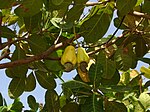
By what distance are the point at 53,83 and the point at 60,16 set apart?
0.33m

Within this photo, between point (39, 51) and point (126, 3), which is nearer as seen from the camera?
point (126, 3)

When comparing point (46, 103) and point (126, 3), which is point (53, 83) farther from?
point (126, 3)

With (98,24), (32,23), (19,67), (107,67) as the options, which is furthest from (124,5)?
(19,67)

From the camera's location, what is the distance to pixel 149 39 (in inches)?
69.2

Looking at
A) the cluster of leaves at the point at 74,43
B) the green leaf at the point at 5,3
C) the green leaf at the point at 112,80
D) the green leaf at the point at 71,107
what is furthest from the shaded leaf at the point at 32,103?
the green leaf at the point at 5,3

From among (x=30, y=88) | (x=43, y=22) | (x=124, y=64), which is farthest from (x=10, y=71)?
(x=124, y=64)

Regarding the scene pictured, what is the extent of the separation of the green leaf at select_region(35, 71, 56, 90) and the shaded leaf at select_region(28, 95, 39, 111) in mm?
93

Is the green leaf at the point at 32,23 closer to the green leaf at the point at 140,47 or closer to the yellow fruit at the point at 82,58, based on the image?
the yellow fruit at the point at 82,58

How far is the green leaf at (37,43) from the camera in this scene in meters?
1.59

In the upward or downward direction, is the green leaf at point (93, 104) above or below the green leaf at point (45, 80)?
below

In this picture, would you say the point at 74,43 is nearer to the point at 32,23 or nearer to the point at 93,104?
the point at 32,23

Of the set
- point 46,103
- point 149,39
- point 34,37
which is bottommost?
point 46,103

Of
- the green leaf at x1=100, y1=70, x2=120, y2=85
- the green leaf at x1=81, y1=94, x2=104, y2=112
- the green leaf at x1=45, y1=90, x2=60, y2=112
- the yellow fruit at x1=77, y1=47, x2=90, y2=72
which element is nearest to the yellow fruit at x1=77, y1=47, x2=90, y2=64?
the yellow fruit at x1=77, y1=47, x2=90, y2=72

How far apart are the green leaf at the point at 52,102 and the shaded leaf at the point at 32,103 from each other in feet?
0.46
